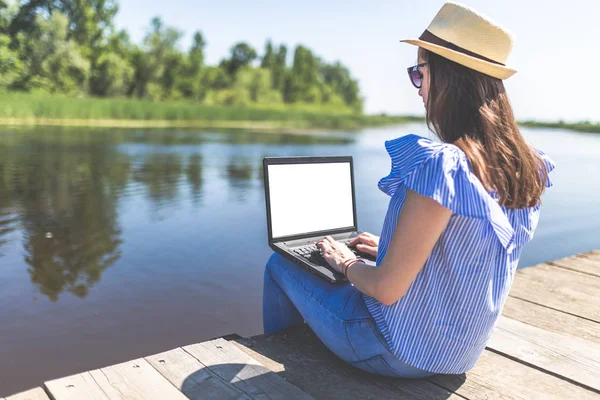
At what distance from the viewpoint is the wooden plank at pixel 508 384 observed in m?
1.91

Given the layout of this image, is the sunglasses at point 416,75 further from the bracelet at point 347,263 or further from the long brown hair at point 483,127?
the bracelet at point 347,263

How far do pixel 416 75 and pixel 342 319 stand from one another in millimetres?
790

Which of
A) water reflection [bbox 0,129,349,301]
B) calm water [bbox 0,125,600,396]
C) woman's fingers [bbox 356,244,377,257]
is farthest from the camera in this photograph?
water reflection [bbox 0,129,349,301]

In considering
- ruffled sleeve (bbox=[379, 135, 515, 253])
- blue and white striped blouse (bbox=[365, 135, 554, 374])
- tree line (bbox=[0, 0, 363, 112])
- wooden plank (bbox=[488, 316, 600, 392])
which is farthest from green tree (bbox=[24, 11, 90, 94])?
ruffled sleeve (bbox=[379, 135, 515, 253])

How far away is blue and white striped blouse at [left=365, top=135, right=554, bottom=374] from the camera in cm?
142

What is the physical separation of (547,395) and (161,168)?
1028cm

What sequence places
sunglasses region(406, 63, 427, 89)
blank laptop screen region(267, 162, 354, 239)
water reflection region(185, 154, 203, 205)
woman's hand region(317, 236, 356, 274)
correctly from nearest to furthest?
1. sunglasses region(406, 63, 427, 89)
2. woman's hand region(317, 236, 356, 274)
3. blank laptop screen region(267, 162, 354, 239)
4. water reflection region(185, 154, 203, 205)

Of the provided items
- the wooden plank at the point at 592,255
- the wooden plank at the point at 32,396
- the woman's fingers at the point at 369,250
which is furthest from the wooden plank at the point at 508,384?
the wooden plank at the point at 592,255

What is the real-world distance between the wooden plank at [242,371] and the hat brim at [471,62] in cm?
112

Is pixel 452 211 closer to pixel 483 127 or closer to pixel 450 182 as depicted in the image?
pixel 450 182

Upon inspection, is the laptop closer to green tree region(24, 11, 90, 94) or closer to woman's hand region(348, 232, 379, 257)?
woman's hand region(348, 232, 379, 257)

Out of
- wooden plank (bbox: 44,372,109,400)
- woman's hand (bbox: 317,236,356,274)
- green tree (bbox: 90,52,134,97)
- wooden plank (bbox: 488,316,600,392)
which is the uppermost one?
green tree (bbox: 90,52,134,97)

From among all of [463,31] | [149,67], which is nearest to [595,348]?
[463,31]

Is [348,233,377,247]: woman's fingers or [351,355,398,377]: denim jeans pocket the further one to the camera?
[348,233,377,247]: woman's fingers
